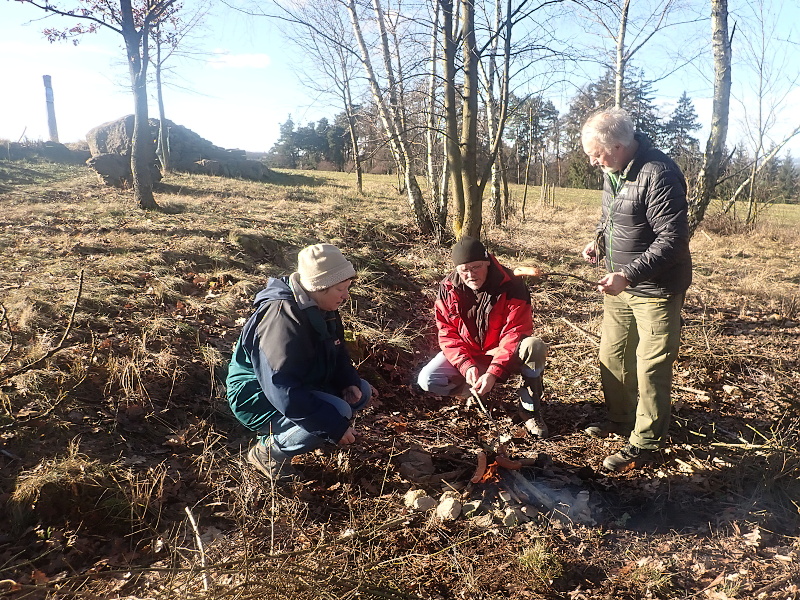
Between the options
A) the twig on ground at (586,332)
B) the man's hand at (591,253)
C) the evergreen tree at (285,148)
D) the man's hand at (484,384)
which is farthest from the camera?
the evergreen tree at (285,148)

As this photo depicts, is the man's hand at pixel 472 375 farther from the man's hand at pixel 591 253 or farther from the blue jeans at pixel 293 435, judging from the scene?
the man's hand at pixel 591 253

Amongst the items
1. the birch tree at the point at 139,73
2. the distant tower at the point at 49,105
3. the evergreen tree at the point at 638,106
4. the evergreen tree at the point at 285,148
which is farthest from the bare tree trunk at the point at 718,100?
the evergreen tree at the point at 285,148

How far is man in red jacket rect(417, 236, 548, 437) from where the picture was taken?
340 cm

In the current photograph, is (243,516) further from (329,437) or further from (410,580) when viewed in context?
(410,580)

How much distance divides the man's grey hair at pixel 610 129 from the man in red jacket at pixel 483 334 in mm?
972

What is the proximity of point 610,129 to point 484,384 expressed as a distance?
174 cm

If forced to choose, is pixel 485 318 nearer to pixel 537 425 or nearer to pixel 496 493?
Answer: pixel 537 425

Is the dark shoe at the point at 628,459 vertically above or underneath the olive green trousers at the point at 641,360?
underneath

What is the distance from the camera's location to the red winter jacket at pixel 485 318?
3.53 m

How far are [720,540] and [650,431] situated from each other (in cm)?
70

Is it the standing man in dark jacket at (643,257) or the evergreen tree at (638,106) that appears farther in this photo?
the evergreen tree at (638,106)

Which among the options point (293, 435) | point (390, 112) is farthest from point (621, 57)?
point (293, 435)

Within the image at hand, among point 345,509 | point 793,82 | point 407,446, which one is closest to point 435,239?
point 407,446

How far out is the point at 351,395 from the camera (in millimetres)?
2998
